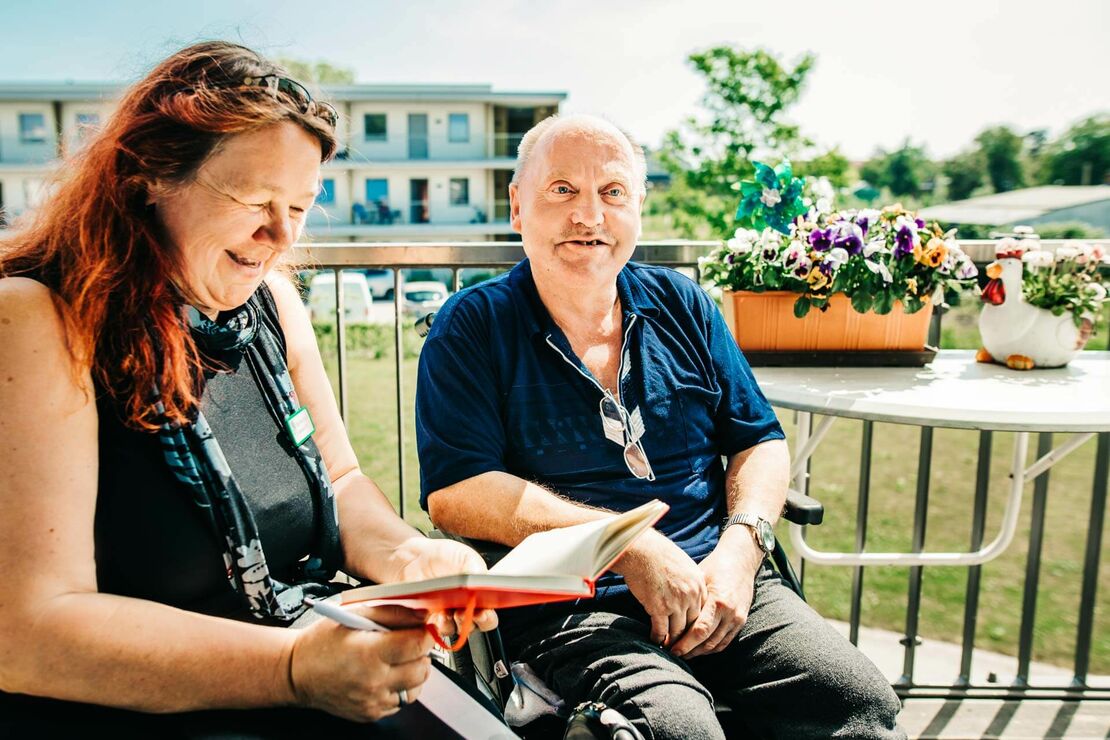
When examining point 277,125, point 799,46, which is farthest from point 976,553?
point 799,46

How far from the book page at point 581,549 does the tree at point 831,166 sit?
29.1 metres

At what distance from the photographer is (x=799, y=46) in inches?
1137

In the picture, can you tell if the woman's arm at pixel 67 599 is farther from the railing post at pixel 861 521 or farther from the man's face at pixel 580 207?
the railing post at pixel 861 521

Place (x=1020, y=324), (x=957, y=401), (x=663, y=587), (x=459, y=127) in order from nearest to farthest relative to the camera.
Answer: (x=663, y=587) < (x=957, y=401) < (x=1020, y=324) < (x=459, y=127)

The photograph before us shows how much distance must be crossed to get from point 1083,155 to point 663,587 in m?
56.4

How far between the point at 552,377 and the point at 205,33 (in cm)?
89

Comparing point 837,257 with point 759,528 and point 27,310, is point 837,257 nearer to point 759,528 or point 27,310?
point 759,528

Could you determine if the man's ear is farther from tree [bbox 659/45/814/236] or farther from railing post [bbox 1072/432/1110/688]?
tree [bbox 659/45/814/236]

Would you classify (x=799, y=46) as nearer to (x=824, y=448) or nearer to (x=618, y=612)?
(x=824, y=448)

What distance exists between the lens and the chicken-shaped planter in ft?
7.36

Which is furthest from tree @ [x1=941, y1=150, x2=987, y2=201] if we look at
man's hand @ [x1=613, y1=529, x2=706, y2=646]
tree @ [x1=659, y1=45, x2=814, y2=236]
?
man's hand @ [x1=613, y1=529, x2=706, y2=646]

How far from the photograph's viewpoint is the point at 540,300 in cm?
180

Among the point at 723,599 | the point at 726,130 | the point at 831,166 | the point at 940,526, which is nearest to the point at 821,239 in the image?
the point at 723,599

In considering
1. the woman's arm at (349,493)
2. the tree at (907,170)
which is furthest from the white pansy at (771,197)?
the tree at (907,170)
